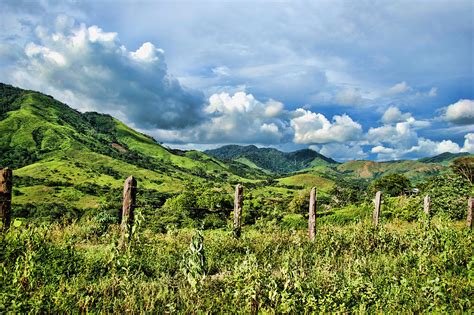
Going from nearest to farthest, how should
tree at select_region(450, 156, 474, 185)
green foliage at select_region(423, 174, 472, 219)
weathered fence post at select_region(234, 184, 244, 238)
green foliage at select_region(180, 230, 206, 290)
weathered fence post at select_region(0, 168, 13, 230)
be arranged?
green foliage at select_region(180, 230, 206, 290)
weathered fence post at select_region(0, 168, 13, 230)
weathered fence post at select_region(234, 184, 244, 238)
green foliage at select_region(423, 174, 472, 219)
tree at select_region(450, 156, 474, 185)

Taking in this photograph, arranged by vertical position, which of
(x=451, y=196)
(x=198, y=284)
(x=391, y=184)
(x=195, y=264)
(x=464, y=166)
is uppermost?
(x=464, y=166)

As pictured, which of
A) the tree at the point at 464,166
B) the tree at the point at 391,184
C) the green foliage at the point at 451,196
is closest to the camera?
the green foliage at the point at 451,196

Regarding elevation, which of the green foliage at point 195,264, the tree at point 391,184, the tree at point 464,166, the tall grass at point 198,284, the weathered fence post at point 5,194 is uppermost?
the tree at point 464,166

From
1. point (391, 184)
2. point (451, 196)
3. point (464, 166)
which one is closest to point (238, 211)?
point (451, 196)

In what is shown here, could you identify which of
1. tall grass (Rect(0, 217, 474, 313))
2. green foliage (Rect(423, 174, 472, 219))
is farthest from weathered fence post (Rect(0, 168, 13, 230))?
green foliage (Rect(423, 174, 472, 219))

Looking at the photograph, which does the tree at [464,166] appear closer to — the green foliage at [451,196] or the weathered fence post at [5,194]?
the green foliage at [451,196]

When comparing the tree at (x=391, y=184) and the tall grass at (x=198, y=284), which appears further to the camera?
the tree at (x=391, y=184)

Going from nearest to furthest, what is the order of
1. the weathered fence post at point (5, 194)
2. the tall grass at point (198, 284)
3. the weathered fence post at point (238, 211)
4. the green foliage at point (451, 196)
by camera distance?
1. the tall grass at point (198, 284)
2. the weathered fence post at point (5, 194)
3. the weathered fence post at point (238, 211)
4. the green foliage at point (451, 196)

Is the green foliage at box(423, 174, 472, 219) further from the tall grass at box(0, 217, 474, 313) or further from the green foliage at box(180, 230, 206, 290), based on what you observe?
the green foliage at box(180, 230, 206, 290)

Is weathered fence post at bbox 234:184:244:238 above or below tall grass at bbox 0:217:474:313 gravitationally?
above

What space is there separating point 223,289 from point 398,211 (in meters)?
23.1

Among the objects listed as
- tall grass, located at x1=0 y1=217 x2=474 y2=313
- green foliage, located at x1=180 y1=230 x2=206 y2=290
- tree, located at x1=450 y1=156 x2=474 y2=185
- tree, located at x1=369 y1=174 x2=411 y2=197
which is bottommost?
tall grass, located at x1=0 y1=217 x2=474 y2=313

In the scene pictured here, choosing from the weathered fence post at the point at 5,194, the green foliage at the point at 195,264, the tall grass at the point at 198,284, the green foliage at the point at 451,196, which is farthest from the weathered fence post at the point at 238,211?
the green foliage at the point at 451,196

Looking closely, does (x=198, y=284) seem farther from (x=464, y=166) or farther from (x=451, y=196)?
(x=464, y=166)
